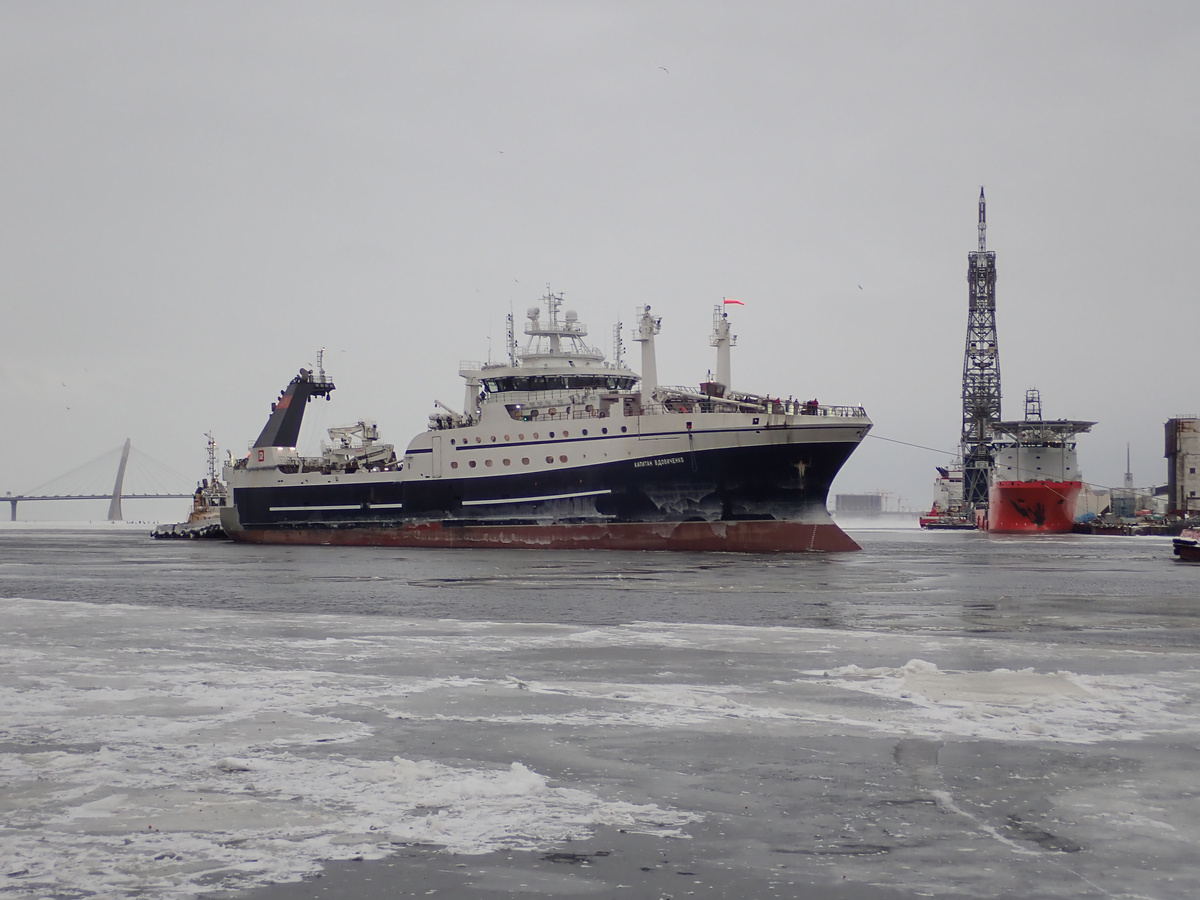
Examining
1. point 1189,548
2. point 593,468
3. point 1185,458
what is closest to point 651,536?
point 593,468

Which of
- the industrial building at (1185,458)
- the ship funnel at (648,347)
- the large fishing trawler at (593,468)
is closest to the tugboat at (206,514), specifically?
the large fishing trawler at (593,468)

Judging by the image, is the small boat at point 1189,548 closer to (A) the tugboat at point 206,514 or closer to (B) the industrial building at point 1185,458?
(B) the industrial building at point 1185,458

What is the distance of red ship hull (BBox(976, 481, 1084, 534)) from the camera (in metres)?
101

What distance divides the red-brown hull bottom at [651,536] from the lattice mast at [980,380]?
249ft

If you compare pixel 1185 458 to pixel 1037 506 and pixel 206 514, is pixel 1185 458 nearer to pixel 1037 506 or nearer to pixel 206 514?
pixel 1037 506

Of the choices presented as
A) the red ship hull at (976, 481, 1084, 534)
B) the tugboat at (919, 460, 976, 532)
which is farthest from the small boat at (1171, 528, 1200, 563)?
the tugboat at (919, 460, 976, 532)

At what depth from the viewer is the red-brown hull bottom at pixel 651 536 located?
46625 mm

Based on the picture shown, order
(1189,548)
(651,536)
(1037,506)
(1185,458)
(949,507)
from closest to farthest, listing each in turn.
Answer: (1189,548) → (651,536) → (1037,506) → (1185,458) → (949,507)

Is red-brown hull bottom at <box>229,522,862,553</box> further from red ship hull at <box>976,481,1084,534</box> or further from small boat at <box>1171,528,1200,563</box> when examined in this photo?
red ship hull at <box>976,481,1084,534</box>

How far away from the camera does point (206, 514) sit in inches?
4264

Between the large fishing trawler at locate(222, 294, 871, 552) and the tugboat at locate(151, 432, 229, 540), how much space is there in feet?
121

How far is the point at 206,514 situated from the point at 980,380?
3536 inches

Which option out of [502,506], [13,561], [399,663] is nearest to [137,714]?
[399,663]

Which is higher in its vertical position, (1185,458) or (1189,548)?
(1185,458)
